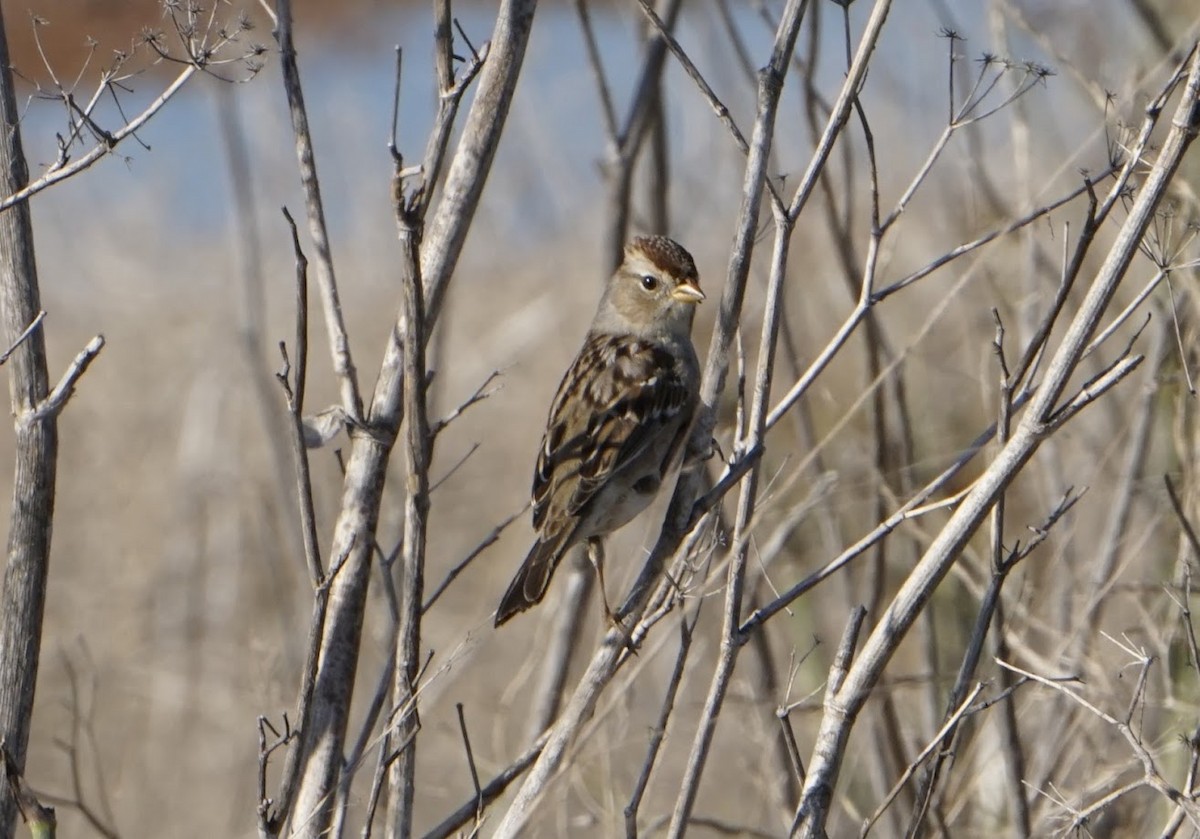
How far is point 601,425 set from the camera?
318 centimetres

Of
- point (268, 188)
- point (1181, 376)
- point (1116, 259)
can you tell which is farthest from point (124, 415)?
point (1116, 259)

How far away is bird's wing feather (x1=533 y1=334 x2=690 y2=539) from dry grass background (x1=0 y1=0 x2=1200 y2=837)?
414mm

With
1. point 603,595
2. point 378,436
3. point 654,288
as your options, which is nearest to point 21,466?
point 378,436

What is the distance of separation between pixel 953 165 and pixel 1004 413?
14.4 feet

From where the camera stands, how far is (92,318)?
9.41 m

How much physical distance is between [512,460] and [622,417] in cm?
536

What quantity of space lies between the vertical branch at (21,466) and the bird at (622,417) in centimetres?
101

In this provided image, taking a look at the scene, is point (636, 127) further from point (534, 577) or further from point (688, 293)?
point (534, 577)

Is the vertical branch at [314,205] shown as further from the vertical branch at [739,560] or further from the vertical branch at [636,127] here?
the vertical branch at [636,127]

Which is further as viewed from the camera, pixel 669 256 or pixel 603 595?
pixel 669 256

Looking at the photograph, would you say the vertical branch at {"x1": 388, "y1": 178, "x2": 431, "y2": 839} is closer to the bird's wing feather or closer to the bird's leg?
the bird's leg

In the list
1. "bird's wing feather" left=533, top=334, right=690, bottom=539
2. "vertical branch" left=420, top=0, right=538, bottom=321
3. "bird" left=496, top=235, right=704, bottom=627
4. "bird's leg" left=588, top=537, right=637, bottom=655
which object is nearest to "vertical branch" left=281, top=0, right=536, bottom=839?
"vertical branch" left=420, top=0, right=538, bottom=321

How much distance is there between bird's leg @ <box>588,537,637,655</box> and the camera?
2.18 metres

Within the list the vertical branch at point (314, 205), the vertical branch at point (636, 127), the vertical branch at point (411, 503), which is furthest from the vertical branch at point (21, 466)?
the vertical branch at point (636, 127)
